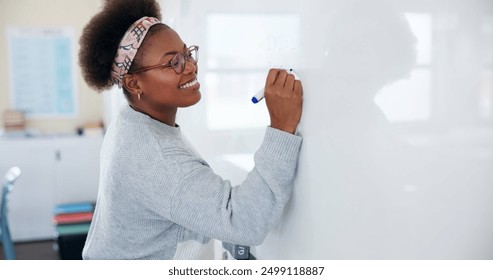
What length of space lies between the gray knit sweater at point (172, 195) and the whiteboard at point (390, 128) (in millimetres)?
68

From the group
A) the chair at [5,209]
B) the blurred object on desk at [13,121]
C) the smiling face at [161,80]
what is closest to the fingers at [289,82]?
the smiling face at [161,80]

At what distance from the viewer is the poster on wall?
379 cm

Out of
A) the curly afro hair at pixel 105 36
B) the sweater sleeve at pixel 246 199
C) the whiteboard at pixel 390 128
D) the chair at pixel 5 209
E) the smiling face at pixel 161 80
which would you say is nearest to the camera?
the whiteboard at pixel 390 128

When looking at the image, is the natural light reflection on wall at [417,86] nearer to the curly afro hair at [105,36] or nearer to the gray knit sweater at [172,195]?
the gray knit sweater at [172,195]

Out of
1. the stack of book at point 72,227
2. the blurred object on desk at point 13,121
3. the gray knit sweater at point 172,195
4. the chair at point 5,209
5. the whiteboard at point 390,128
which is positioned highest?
the whiteboard at point 390,128

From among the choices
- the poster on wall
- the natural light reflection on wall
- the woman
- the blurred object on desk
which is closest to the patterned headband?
the woman

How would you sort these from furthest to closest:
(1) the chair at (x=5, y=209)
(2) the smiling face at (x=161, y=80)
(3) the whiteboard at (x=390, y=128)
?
(1) the chair at (x=5, y=209) → (2) the smiling face at (x=161, y=80) → (3) the whiteboard at (x=390, y=128)

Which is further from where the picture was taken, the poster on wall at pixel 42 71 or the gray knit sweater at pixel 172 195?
the poster on wall at pixel 42 71

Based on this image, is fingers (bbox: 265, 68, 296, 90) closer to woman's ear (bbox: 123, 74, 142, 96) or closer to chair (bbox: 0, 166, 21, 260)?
woman's ear (bbox: 123, 74, 142, 96)

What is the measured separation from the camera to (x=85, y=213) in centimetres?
334

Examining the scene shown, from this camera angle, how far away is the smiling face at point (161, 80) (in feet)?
3.28

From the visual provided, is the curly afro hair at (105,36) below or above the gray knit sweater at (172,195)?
above

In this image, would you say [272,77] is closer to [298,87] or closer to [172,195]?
[298,87]

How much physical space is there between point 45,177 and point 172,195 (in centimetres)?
305
